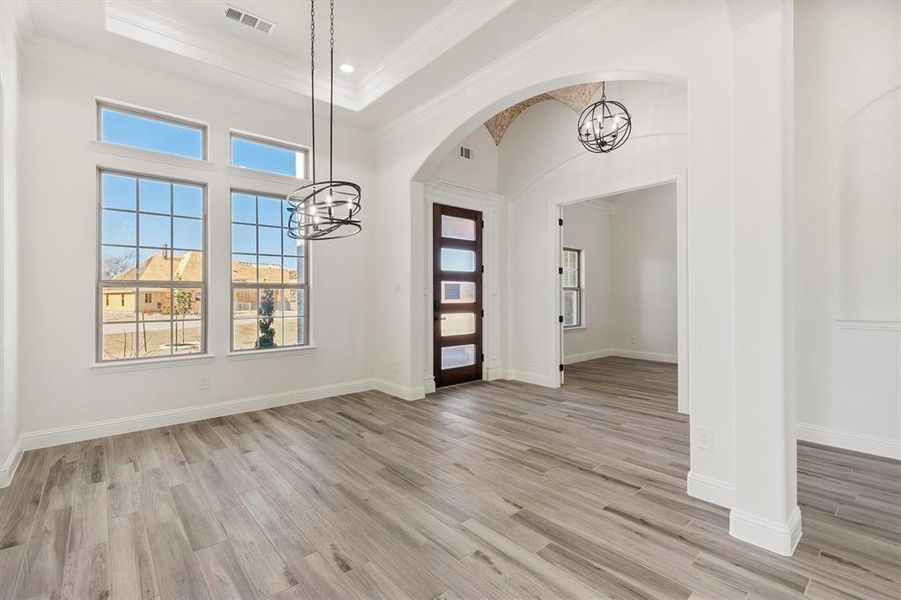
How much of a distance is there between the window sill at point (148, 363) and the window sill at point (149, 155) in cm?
199

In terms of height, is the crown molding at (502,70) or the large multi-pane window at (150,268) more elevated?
the crown molding at (502,70)

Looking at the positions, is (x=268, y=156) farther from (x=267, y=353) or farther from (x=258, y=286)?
(x=267, y=353)

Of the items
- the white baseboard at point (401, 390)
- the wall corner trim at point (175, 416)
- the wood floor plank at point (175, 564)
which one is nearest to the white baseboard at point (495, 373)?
the white baseboard at point (401, 390)

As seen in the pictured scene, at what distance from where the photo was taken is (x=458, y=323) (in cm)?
603

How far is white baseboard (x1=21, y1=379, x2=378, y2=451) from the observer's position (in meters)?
3.57

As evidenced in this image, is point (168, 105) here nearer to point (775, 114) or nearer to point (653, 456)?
point (775, 114)

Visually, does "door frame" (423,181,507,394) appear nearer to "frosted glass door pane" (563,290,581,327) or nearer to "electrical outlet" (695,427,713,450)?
"frosted glass door pane" (563,290,581,327)

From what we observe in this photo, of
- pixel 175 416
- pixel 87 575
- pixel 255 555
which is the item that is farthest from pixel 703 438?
pixel 175 416

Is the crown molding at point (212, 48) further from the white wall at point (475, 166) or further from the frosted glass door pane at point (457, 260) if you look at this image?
the frosted glass door pane at point (457, 260)

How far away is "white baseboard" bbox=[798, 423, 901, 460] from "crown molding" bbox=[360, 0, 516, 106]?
440 cm

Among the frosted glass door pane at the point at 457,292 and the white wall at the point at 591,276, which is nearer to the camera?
the frosted glass door pane at the point at 457,292

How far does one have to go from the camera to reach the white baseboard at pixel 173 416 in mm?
3566

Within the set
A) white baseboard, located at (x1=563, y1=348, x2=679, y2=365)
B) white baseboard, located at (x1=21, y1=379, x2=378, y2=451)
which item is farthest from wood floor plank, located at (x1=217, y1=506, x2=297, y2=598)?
white baseboard, located at (x1=563, y1=348, x2=679, y2=365)

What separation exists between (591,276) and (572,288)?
627 millimetres
